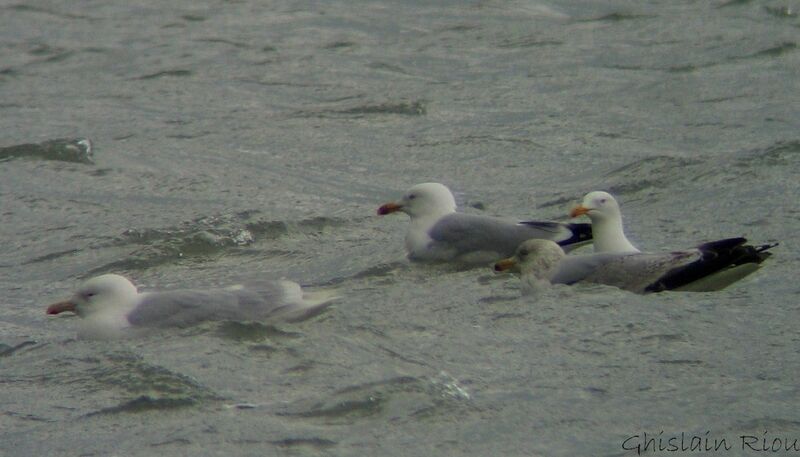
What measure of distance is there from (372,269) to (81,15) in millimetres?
10881

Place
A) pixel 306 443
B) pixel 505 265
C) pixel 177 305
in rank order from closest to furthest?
pixel 306 443
pixel 177 305
pixel 505 265

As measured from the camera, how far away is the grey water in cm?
626

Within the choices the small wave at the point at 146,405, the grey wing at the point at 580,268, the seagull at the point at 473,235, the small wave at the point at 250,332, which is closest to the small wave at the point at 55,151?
the seagull at the point at 473,235

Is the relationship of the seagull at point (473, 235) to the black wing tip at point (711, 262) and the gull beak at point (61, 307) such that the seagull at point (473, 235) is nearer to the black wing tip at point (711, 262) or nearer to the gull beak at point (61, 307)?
the black wing tip at point (711, 262)

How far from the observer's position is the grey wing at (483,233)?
888 cm

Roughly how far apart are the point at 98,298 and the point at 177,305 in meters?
0.47

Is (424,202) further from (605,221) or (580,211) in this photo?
(605,221)

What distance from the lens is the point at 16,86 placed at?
15320mm

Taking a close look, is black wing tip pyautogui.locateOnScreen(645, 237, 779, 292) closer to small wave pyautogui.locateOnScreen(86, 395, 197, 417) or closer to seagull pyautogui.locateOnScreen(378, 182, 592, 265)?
seagull pyautogui.locateOnScreen(378, 182, 592, 265)

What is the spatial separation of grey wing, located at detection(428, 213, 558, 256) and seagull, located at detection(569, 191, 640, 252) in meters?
0.29

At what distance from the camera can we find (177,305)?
7598mm

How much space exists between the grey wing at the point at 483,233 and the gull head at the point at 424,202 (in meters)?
0.28

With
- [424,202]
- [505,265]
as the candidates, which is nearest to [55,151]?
[424,202]

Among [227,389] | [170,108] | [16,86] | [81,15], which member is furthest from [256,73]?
[227,389]
